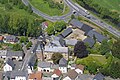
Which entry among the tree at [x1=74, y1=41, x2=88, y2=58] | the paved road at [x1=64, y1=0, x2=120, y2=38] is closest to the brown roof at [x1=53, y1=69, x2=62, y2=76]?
the tree at [x1=74, y1=41, x2=88, y2=58]

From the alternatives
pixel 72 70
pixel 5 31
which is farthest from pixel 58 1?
pixel 72 70

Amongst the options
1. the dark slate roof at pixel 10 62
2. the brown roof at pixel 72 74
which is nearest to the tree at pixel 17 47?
the dark slate roof at pixel 10 62

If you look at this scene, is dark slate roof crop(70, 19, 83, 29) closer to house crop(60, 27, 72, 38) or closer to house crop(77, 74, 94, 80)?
house crop(60, 27, 72, 38)

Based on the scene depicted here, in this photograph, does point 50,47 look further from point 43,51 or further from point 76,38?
point 76,38

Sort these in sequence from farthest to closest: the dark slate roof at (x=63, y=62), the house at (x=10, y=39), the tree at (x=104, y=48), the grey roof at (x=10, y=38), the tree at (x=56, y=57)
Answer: the grey roof at (x=10, y=38), the house at (x=10, y=39), the tree at (x=104, y=48), the tree at (x=56, y=57), the dark slate roof at (x=63, y=62)

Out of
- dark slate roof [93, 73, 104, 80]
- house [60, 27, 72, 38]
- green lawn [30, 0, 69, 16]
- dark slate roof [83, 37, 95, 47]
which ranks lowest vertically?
green lawn [30, 0, 69, 16]

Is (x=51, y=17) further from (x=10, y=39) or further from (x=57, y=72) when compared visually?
(x=57, y=72)

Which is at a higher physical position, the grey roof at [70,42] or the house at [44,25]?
the grey roof at [70,42]

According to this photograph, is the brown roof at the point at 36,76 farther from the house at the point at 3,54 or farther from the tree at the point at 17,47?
the tree at the point at 17,47

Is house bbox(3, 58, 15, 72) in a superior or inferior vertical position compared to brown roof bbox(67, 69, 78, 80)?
inferior
